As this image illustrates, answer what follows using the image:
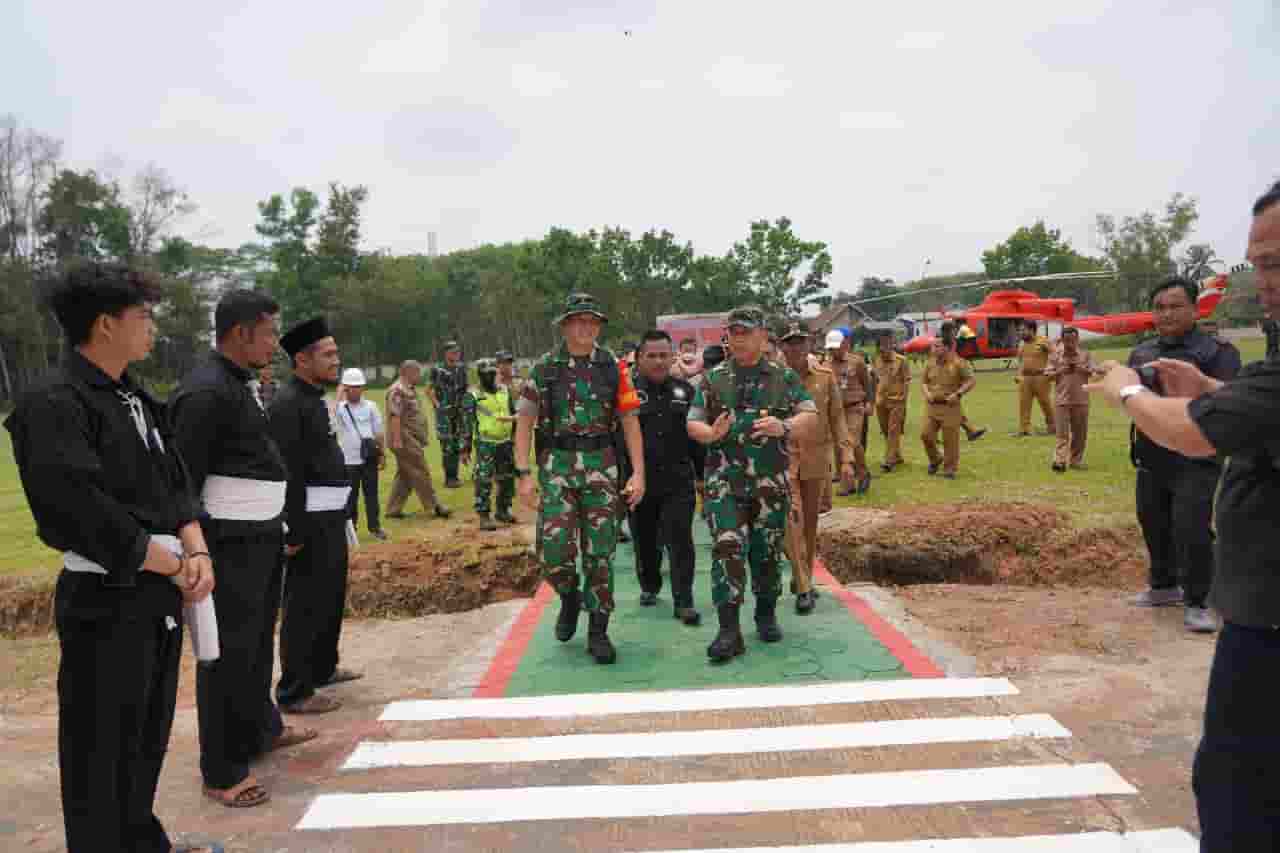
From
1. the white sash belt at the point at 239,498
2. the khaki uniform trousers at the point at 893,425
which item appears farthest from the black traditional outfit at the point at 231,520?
the khaki uniform trousers at the point at 893,425

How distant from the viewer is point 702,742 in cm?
385

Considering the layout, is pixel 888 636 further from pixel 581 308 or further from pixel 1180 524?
pixel 581 308

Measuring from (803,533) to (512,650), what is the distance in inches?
87.6

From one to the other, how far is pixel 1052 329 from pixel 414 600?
3823cm

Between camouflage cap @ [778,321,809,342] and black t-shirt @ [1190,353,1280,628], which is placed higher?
camouflage cap @ [778,321,809,342]

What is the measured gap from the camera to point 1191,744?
12.0 feet

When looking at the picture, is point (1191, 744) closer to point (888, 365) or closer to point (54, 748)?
point (54, 748)

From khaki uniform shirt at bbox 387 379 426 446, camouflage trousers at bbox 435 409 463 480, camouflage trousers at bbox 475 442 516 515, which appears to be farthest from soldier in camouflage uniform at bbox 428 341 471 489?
camouflage trousers at bbox 475 442 516 515

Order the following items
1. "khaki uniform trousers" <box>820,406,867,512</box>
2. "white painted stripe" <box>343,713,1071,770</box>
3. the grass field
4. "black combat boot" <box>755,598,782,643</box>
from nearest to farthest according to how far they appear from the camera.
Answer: "white painted stripe" <box>343,713,1071,770</box> → "black combat boot" <box>755,598,782,643</box> → the grass field → "khaki uniform trousers" <box>820,406,867,512</box>

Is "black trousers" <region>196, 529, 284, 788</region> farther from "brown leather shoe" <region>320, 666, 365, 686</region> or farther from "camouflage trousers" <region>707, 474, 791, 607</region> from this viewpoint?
"camouflage trousers" <region>707, 474, 791, 607</region>

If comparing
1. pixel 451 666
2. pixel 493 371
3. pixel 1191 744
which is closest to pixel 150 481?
pixel 451 666

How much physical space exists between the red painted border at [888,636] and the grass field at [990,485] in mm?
3029

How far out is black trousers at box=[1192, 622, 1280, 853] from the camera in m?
1.97

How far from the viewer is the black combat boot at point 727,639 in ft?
16.1
